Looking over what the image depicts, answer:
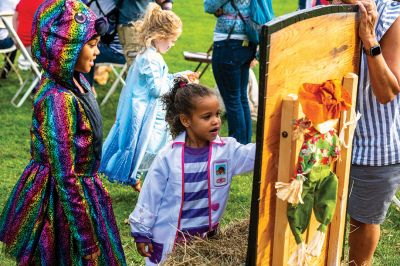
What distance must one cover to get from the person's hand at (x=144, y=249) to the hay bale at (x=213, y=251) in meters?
0.26

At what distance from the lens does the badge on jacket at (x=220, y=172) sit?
3477 mm

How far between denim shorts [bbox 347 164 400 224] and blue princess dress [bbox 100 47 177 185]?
227cm

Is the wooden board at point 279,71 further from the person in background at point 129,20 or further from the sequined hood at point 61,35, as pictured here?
the person in background at point 129,20

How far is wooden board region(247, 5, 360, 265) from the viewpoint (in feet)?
8.64

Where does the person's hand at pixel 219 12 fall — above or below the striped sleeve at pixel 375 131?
above

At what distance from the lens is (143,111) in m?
5.81

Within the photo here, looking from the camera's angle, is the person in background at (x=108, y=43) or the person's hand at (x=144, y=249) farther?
the person in background at (x=108, y=43)

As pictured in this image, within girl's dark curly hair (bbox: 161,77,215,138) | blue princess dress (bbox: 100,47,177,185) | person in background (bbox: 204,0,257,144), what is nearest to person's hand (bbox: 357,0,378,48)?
girl's dark curly hair (bbox: 161,77,215,138)

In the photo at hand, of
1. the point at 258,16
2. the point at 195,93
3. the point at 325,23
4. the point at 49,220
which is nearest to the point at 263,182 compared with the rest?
the point at 325,23

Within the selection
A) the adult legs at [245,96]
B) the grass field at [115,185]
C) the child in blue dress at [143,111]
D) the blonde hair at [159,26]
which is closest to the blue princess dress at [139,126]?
the child in blue dress at [143,111]

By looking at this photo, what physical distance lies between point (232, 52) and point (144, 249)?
331cm

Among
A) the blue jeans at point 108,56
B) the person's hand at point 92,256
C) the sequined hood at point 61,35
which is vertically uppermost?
the blue jeans at point 108,56

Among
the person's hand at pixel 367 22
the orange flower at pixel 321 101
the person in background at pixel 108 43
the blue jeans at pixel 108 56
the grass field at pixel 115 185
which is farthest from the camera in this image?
the blue jeans at pixel 108 56

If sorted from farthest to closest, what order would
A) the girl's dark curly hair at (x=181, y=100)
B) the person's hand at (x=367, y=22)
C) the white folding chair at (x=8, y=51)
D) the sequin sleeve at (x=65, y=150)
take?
the white folding chair at (x=8, y=51)
the girl's dark curly hair at (x=181, y=100)
the sequin sleeve at (x=65, y=150)
the person's hand at (x=367, y=22)
